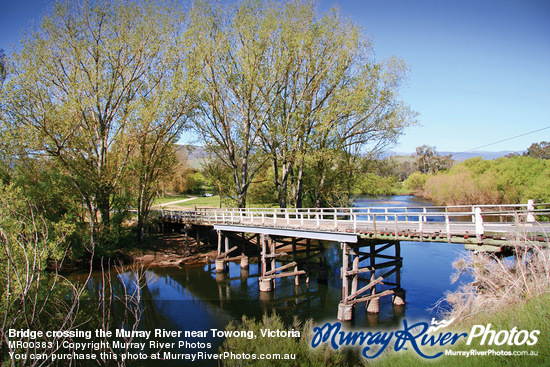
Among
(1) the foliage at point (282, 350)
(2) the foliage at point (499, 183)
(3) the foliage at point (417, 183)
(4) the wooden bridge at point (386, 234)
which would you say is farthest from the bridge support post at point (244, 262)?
(3) the foliage at point (417, 183)

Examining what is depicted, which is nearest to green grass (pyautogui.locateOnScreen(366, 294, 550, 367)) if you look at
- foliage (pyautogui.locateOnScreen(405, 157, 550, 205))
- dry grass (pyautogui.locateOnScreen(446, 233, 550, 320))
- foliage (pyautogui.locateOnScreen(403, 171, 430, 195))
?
dry grass (pyautogui.locateOnScreen(446, 233, 550, 320))

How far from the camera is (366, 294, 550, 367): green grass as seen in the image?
738cm

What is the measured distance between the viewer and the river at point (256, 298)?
1612cm

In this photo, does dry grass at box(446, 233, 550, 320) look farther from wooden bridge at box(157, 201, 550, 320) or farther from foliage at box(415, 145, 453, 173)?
foliage at box(415, 145, 453, 173)

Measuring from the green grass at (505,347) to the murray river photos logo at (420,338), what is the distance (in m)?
0.12

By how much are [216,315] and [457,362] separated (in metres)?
11.6

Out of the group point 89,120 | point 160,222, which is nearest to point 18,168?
point 89,120

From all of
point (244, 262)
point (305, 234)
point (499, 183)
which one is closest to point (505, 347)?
point (305, 234)

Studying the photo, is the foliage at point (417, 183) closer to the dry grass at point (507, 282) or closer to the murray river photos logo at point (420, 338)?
the murray river photos logo at point (420, 338)

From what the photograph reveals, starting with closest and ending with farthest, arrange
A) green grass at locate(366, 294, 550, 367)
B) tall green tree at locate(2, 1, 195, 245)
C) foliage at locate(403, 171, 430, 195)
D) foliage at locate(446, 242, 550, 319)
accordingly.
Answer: green grass at locate(366, 294, 550, 367)
foliage at locate(446, 242, 550, 319)
tall green tree at locate(2, 1, 195, 245)
foliage at locate(403, 171, 430, 195)

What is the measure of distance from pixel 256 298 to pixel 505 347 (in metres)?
13.2

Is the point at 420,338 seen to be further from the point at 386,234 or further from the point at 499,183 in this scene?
the point at 499,183

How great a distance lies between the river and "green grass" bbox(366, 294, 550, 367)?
542 cm

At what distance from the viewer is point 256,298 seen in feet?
63.6
